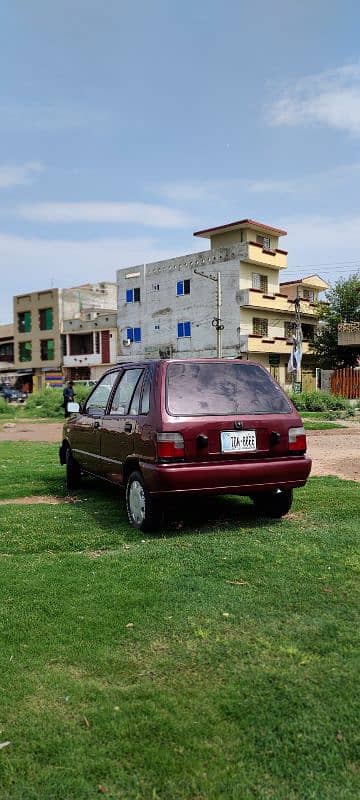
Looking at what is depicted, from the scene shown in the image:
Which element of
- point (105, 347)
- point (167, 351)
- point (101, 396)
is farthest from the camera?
point (105, 347)

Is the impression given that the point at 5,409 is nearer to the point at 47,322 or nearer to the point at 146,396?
the point at 146,396

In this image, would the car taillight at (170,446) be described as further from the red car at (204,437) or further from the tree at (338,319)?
the tree at (338,319)

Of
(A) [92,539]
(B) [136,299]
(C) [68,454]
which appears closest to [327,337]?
(B) [136,299]

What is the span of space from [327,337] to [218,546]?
42.5 m

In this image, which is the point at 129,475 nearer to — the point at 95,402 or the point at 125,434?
the point at 125,434

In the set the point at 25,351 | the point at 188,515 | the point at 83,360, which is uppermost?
the point at 25,351

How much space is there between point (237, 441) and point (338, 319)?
42235 mm

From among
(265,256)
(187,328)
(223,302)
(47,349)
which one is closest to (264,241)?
(265,256)

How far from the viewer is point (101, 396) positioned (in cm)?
792

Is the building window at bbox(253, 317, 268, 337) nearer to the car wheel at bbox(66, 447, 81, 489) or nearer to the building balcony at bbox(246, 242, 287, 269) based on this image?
the building balcony at bbox(246, 242, 287, 269)

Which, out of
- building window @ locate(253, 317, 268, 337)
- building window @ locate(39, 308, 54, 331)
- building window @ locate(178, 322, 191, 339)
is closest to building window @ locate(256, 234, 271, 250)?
building window @ locate(253, 317, 268, 337)

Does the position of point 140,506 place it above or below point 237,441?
below

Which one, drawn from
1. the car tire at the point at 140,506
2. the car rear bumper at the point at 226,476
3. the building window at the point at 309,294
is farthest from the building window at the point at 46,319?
the car rear bumper at the point at 226,476

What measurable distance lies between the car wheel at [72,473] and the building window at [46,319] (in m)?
57.5
